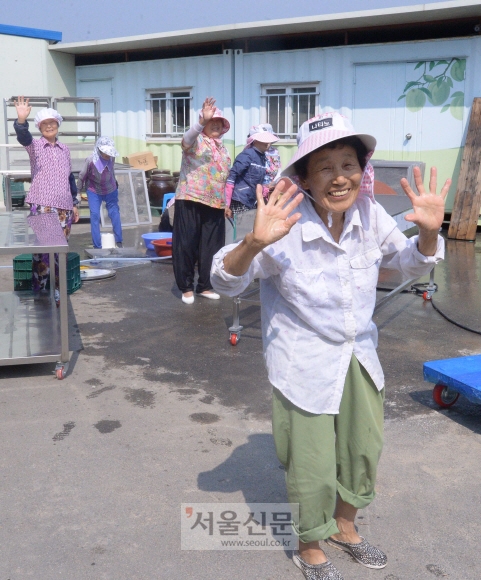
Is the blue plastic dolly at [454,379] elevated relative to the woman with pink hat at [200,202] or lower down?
lower down

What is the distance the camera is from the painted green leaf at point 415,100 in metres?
12.3

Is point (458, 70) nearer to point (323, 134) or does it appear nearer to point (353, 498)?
point (323, 134)

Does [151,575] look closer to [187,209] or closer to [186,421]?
[186,421]

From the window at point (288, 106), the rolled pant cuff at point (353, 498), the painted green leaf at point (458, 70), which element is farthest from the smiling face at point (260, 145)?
the window at point (288, 106)

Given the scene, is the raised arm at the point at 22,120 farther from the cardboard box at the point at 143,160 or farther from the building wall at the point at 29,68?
the building wall at the point at 29,68

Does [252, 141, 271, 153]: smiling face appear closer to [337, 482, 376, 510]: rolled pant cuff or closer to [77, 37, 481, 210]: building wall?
[337, 482, 376, 510]: rolled pant cuff

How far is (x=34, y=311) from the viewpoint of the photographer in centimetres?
609

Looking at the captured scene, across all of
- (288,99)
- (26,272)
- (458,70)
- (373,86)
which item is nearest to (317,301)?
(26,272)

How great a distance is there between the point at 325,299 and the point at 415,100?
35.6 feet

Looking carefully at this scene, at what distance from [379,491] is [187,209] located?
13.3ft

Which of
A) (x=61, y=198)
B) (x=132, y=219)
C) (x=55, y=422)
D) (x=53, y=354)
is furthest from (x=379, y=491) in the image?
(x=132, y=219)

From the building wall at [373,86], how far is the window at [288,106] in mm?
179

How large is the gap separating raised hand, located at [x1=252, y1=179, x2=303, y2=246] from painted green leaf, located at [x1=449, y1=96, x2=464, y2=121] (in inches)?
423

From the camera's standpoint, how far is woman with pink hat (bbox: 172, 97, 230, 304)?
6590 millimetres
